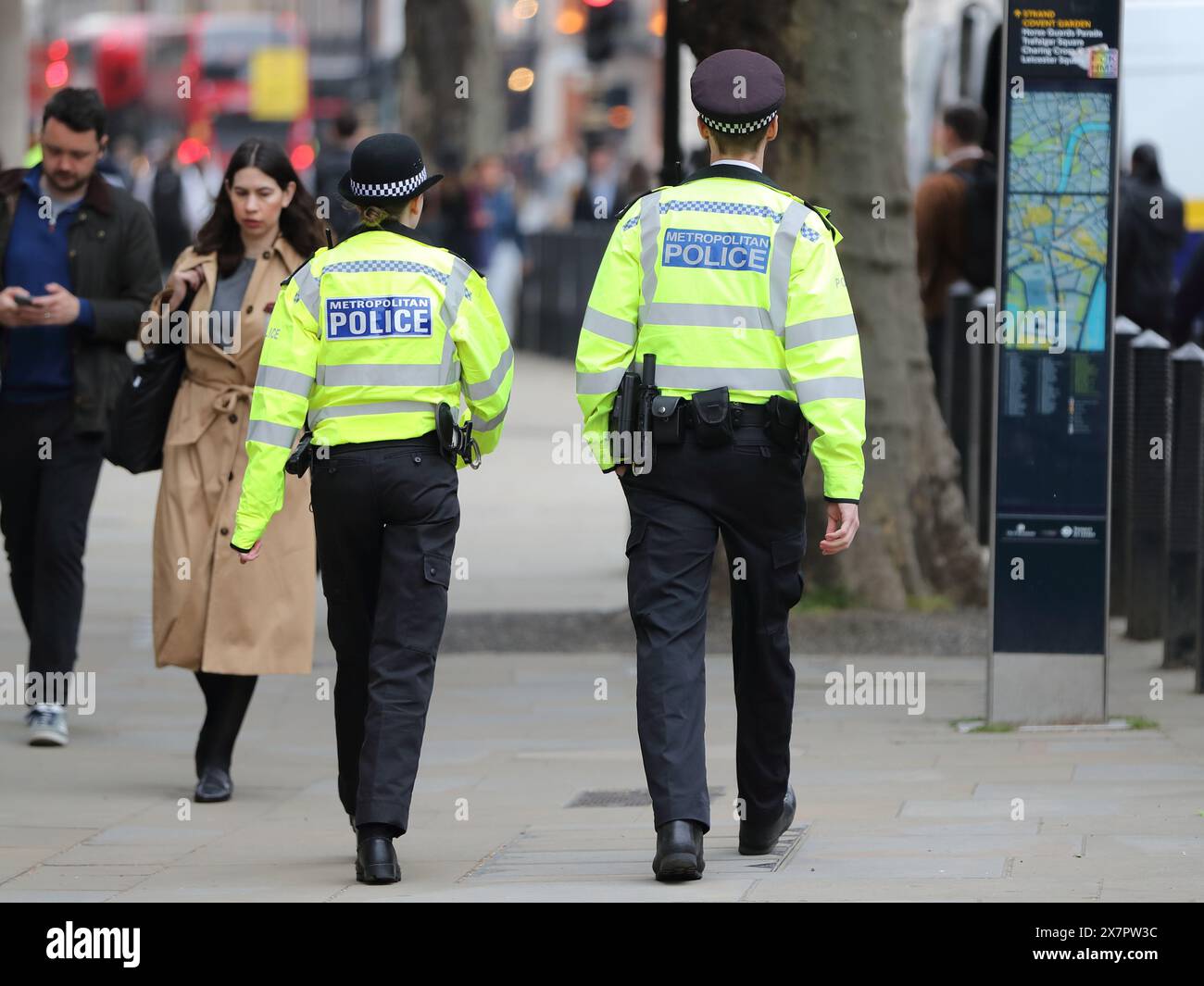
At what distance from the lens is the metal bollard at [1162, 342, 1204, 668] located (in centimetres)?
912

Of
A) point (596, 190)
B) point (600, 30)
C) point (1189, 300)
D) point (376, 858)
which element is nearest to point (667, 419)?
point (376, 858)

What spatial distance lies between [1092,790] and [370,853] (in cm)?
221

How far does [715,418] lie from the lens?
5.76 meters

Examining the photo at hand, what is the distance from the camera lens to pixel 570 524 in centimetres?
1453

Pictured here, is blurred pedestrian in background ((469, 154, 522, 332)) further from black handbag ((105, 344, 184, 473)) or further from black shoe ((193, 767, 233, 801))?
black shoe ((193, 767, 233, 801))

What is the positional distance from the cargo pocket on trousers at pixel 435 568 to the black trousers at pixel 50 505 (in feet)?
8.01

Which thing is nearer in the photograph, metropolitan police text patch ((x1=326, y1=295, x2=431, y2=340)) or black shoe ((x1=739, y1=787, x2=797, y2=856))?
metropolitan police text patch ((x1=326, y1=295, x2=431, y2=340))

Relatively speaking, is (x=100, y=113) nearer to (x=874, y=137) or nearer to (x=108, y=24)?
(x=874, y=137)

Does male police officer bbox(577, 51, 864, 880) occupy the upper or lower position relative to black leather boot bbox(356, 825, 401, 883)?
upper

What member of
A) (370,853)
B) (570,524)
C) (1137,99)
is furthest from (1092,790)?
(1137,99)

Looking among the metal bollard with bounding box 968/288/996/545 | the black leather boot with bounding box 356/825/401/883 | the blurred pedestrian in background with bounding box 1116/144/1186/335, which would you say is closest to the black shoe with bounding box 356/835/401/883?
the black leather boot with bounding box 356/825/401/883

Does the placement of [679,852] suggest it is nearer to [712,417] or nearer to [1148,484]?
[712,417]

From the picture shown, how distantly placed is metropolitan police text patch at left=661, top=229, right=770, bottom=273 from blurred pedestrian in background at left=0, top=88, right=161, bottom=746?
291 centimetres

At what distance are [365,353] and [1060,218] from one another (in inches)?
113
